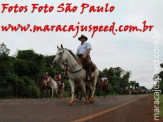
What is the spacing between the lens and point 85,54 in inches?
452

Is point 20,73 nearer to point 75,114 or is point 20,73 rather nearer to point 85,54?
point 85,54

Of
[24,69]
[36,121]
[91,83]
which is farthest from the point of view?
[24,69]

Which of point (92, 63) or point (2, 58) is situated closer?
point (92, 63)

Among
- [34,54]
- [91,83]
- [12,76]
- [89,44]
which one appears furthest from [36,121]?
[34,54]

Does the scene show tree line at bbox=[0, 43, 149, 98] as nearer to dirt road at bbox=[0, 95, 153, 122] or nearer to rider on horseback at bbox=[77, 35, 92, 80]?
rider on horseback at bbox=[77, 35, 92, 80]

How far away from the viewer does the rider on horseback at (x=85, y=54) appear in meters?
11.5

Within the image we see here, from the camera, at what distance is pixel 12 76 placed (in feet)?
104

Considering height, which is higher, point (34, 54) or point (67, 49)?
point (34, 54)

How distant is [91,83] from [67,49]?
2.57m

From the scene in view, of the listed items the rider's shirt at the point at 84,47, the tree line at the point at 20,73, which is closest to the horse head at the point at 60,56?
the rider's shirt at the point at 84,47

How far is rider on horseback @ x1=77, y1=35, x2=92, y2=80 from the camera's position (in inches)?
453

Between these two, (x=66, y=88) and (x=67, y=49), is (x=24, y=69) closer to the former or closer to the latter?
(x=66, y=88)

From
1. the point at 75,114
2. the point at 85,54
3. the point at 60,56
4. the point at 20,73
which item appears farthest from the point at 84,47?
the point at 20,73

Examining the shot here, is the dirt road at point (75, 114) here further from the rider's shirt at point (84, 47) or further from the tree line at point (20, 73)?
the tree line at point (20, 73)
